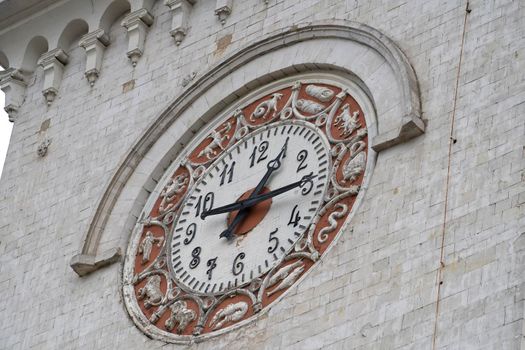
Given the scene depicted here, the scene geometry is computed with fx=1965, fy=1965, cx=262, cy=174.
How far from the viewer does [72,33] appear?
82.8ft

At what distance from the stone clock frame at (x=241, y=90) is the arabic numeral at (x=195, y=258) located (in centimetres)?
83

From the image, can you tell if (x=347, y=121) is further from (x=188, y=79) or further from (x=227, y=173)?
(x=188, y=79)

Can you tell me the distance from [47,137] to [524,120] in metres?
7.48

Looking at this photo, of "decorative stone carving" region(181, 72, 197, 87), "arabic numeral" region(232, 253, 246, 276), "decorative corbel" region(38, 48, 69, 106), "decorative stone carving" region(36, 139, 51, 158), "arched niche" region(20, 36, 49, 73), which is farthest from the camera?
"arched niche" region(20, 36, 49, 73)

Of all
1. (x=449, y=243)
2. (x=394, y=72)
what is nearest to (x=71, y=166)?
(x=394, y=72)

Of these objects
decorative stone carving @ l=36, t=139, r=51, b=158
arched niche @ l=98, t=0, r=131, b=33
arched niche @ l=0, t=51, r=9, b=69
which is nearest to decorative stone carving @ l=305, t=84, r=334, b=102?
arched niche @ l=98, t=0, r=131, b=33

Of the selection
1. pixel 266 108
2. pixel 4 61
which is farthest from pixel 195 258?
pixel 4 61

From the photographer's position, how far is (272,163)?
21438mm

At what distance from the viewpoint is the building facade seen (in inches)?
742

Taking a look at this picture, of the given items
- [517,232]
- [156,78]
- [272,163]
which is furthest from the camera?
[156,78]

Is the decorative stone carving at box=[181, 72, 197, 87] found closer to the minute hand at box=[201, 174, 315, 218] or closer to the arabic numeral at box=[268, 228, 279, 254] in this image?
the minute hand at box=[201, 174, 315, 218]

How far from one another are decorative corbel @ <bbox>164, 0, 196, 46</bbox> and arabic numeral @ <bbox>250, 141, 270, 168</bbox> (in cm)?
252

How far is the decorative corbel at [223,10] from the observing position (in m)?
23.4

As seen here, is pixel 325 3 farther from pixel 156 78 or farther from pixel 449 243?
pixel 449 243
